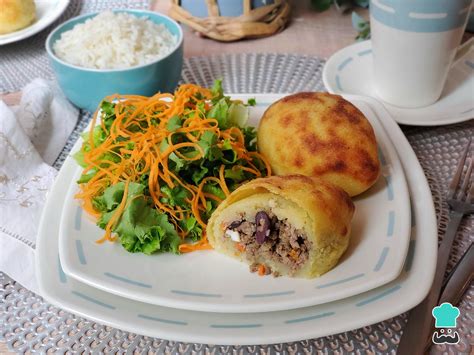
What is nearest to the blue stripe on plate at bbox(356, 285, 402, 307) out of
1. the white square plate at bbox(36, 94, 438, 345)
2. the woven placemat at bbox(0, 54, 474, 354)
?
the white square plate at bbox(36, 94, 438, 345)

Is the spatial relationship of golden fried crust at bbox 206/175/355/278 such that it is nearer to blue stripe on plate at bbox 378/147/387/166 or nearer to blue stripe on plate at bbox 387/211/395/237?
blue stripe on plate at bbox 387/211/395/237

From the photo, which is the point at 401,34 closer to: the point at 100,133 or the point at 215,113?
the point at 215,113

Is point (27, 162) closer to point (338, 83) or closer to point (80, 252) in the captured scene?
point (80, 252)

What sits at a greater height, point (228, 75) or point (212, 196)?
point (212, 196)

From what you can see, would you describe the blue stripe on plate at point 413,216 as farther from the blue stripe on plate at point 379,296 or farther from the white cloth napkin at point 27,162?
the white cloth napkin at point 27,162

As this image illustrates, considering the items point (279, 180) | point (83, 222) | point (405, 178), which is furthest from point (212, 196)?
point (405, 178)

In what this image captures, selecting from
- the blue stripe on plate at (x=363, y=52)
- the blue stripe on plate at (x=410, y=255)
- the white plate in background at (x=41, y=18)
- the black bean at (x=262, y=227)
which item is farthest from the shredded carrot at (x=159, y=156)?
the white plate in background at (x=41, y=18)

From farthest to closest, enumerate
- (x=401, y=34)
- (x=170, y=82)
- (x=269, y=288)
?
(x=170, y=82)
(x=401, y=34)
(x=269, y=288)
